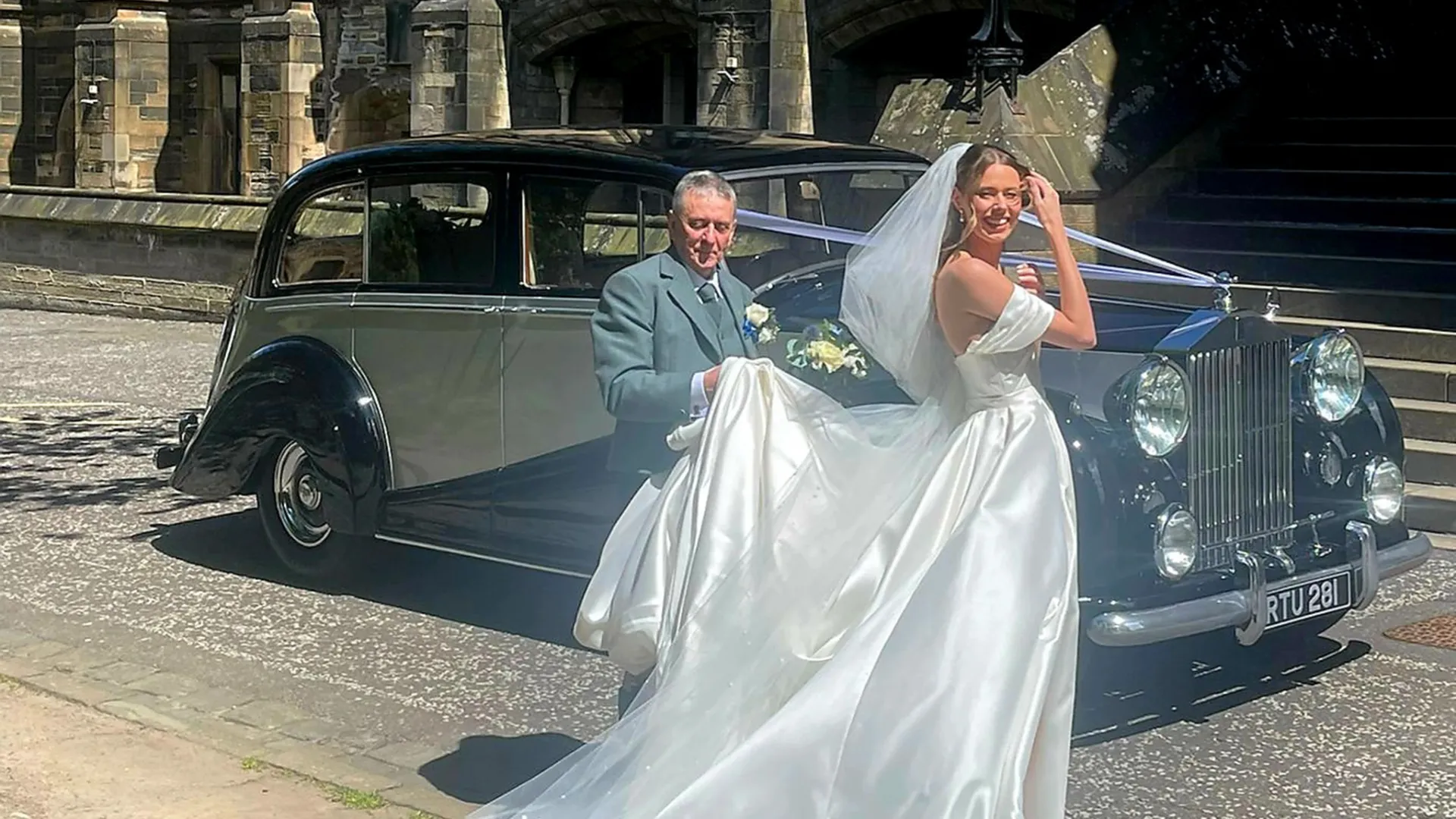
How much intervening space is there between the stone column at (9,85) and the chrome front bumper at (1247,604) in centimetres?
3677

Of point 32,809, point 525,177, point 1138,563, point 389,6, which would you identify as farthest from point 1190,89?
point 389,6

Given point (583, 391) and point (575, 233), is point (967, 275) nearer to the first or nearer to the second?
point (583, 391)

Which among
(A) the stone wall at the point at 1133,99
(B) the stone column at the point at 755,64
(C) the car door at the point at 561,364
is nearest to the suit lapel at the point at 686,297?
(C) the car door at the point at 561,364

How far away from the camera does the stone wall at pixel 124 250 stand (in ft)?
68.4

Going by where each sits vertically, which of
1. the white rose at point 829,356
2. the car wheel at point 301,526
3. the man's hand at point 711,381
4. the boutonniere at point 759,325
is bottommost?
the car wheel at point 301,526

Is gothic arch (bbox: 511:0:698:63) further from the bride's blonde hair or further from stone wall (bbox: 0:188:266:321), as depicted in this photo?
the bride's blonde hair

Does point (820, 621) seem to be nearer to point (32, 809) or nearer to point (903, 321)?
point (903, 321)

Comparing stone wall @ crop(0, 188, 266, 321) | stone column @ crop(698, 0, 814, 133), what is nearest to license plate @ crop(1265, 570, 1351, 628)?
stone wall @ crop(0, 188, 266, 321)

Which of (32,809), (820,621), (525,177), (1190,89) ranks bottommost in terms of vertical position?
(32,809)

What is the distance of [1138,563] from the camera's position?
5910mm

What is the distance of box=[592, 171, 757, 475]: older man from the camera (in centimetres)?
549

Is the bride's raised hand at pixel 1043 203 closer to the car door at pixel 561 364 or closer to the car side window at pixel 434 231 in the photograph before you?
the car door at pixel 561 364

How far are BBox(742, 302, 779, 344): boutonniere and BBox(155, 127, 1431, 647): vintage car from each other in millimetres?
272

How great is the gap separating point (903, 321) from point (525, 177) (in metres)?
2.92
